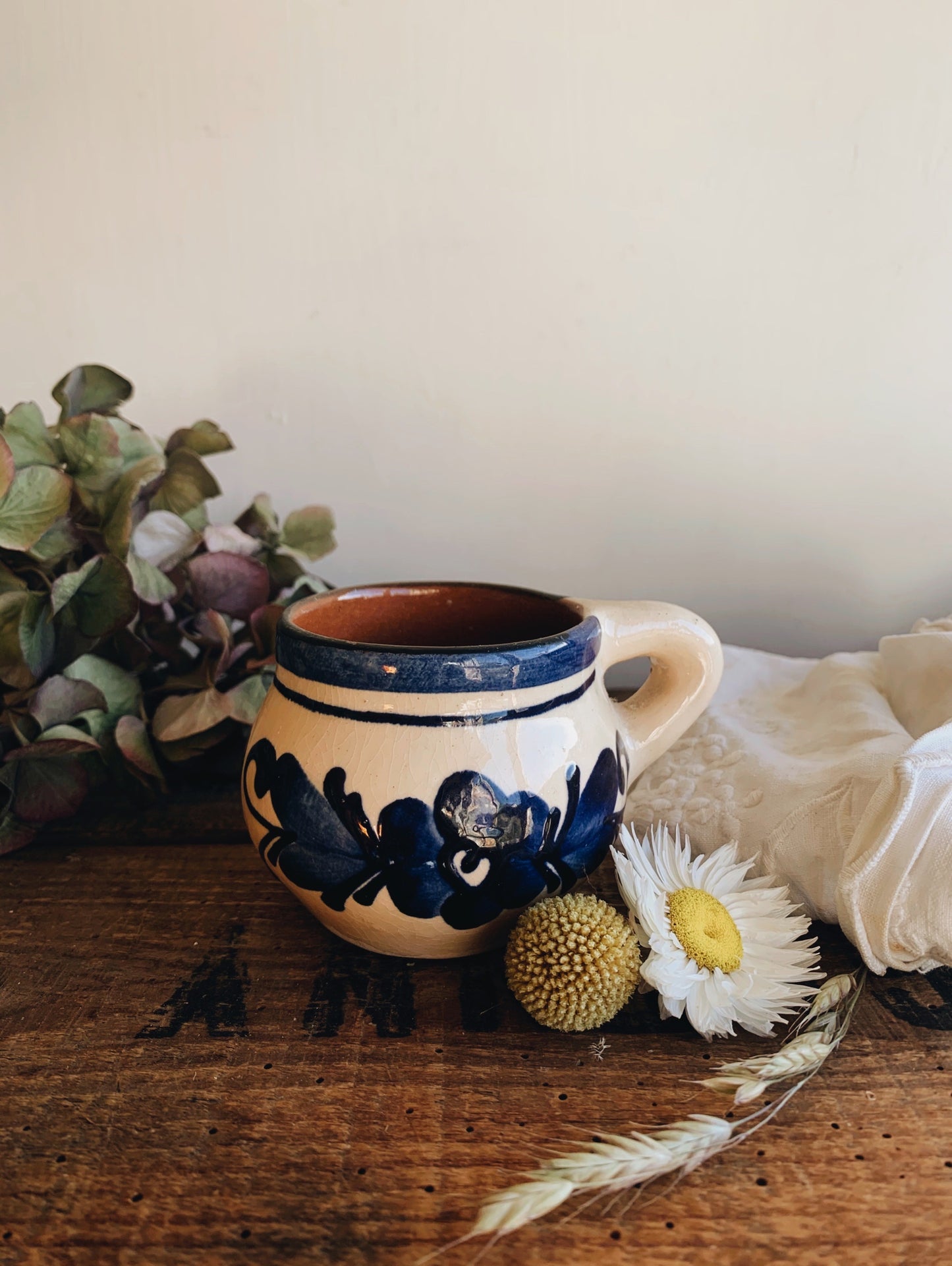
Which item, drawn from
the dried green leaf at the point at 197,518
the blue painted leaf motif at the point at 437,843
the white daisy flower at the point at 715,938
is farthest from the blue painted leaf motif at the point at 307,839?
the dried green leaf at the point at 197,518

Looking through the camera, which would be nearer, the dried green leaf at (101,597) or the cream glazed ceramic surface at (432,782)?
the cream glazed ceramic surface at (432,782)

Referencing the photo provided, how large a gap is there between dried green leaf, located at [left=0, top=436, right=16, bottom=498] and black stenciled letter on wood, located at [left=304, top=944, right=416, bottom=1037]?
281 mm

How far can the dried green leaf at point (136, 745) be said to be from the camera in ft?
1.62

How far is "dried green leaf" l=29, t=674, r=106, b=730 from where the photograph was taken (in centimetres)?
47

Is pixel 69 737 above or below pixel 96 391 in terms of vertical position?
below

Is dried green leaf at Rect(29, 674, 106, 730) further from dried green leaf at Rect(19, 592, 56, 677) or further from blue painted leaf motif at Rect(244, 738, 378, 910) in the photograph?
blue painted leaf motif at Rect(244, 738, 378, 910)

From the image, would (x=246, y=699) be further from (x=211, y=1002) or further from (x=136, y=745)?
(x=211, y=1002)

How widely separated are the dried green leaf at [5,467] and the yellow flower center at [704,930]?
14.8 inches

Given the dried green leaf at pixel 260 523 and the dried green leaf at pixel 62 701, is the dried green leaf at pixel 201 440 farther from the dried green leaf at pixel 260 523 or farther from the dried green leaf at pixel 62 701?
the dried green leaf at pixel 62 701

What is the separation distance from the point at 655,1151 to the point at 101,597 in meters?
0.39

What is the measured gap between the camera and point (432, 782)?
337 millimetres

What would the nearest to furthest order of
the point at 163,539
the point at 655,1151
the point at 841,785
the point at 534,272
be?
the point at 655,1151 < the point at 841,785 < the point at 163,539 < the point at 534,272

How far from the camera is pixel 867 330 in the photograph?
63 centimetres

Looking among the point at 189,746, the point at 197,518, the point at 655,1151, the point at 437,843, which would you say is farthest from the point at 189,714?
the point at 655,1151
